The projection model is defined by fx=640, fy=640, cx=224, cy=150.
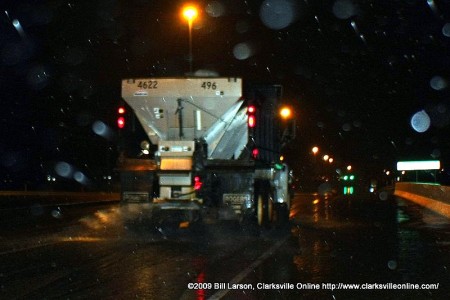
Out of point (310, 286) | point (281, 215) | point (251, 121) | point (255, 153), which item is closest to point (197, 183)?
point (255, 153)

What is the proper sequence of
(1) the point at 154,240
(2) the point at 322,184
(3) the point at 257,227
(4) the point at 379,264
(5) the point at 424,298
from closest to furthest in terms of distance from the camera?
1. (5) the point at 424,298
2. (4) the point at 379,264
3. (1) the point at 154,240
4. (3) the point at 257,227
5. (2) the point at 322,184

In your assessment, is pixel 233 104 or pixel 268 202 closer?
pixel 233 104

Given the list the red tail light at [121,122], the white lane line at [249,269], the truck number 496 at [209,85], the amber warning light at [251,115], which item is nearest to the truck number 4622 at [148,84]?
the red tail light at [121,122]

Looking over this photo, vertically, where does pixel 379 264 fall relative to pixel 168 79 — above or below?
below

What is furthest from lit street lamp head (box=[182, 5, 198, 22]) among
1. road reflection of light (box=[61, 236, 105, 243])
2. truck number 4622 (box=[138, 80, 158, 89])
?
road reflection of light (box=[61, 236, 105, 243])

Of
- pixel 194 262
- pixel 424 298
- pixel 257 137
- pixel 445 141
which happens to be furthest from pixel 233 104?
pixel 445 141

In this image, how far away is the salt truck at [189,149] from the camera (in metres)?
15.4

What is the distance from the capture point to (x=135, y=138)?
16.3m

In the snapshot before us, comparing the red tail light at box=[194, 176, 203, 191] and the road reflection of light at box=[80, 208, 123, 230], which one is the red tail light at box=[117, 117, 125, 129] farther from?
the red tail light at box=[194, 176, 203, 191]

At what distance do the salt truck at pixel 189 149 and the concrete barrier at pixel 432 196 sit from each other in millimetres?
10748

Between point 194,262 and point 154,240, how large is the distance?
334 centimetres

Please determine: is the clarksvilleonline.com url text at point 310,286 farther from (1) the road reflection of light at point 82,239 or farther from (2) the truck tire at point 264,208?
(2) the truck tire at point 264,208

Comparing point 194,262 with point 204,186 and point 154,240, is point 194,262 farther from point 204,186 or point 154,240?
point 204,186

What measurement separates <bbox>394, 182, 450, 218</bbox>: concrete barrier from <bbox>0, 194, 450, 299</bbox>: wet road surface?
7114mm
